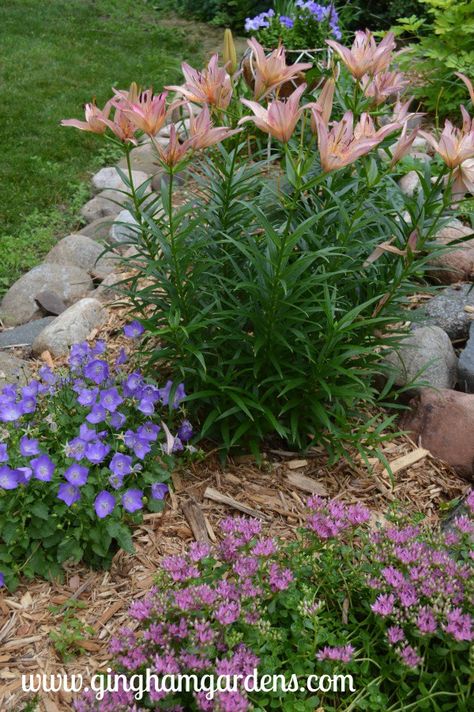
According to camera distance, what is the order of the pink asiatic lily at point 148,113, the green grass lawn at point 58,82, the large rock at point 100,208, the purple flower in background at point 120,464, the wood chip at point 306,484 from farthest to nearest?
the green grass lawn at point 58,82 < the large rock at point 100,208 < the wood chip at point 306,484 < the purple flower in background at point 120,464 < the pink asiatic lily at point 148,113

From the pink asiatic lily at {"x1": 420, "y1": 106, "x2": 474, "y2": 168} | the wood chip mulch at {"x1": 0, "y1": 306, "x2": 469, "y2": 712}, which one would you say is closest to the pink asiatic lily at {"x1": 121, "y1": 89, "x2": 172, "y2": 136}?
the pink asiatic lily at {"x1": 420, "y1": 106, "x2": 474, "y2": 168}

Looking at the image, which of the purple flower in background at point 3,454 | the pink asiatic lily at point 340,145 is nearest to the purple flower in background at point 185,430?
the purple flower in background at point 3,454

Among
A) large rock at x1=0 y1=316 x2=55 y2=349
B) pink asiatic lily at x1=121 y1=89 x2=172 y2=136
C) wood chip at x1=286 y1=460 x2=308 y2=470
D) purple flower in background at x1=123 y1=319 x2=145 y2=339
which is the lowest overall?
wood chip at x1=286 y1=460 x2=308 y2=470

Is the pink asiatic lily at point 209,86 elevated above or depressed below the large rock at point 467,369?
above

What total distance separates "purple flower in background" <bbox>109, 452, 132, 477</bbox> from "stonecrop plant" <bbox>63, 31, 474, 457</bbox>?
0.37 metres

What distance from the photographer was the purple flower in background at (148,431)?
268 cm

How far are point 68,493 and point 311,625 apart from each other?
891 millimetres

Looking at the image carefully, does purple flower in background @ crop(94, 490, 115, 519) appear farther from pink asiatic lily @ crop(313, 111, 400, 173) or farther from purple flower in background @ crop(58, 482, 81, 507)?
pink asiatic lily @ crop(313, 111, 400, 173)

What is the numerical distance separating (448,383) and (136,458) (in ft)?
4.99

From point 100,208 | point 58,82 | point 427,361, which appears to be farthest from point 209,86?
point 58,82

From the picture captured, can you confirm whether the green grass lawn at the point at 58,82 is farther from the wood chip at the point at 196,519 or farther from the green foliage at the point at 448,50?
the green foliage at the point at 448,50

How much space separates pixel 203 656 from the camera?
6.16ft

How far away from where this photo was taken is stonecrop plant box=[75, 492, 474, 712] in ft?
6.29

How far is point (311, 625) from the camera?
212cm
